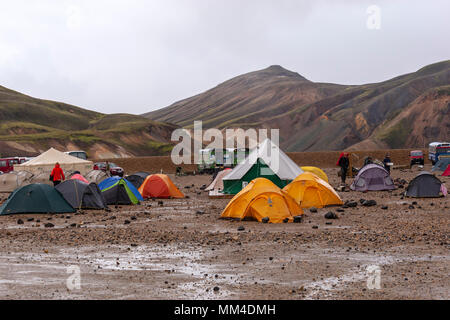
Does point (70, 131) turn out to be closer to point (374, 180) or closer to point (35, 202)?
point (374, 180)

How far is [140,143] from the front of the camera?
12475 cm

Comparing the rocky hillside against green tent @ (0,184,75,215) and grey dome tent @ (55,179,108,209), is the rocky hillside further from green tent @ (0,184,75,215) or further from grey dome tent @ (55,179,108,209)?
green tent @ (0,184,75,215)

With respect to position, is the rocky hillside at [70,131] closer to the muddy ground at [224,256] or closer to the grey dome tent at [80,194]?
the grey dome tent at [80,194]

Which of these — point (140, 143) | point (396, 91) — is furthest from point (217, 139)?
point (396, 91)

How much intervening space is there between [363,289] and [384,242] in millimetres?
4954

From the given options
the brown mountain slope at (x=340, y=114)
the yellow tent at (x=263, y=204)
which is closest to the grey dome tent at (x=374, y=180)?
the yellow tent at (x=263, y=204)

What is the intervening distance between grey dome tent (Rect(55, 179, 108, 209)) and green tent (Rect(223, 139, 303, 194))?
7.47m

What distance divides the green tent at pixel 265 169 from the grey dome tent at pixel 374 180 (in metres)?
4.00

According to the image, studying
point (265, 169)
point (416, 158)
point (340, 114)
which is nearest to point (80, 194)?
point (265, 169)

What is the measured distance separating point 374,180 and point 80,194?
15.5m

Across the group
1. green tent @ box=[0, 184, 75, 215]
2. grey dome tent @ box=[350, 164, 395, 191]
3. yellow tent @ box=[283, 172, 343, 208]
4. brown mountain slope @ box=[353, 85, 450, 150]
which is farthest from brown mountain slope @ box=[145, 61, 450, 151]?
green tent @ box=[0, 184, 75, 215]
